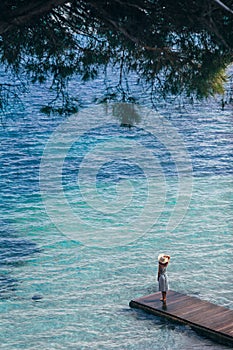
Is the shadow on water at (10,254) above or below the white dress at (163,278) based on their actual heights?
below

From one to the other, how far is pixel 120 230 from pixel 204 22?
12.2 meters

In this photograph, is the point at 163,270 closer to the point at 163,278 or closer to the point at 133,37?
the point at 163,278

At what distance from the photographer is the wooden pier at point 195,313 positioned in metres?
12.2

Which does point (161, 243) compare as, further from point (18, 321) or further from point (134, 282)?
point (18, 321)

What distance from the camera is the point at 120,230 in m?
21.0

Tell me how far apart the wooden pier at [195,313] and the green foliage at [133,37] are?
420 cm

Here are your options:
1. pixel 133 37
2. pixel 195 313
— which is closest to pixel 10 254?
pixel 195 313

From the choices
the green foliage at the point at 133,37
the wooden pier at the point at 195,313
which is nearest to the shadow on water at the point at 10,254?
the wooden pier at the point at 195,313

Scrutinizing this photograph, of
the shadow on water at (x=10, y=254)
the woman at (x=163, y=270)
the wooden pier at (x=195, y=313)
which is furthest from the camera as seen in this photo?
the shadow on water at (x=10, y=254)

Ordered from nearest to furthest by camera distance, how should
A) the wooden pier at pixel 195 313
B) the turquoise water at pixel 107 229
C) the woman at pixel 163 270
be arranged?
the wooden pier at pixel 195 313 → the woman at pixel 163 270 → the turquoise water at pixel 107 229

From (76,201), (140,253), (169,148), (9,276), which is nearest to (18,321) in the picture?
(9,276)

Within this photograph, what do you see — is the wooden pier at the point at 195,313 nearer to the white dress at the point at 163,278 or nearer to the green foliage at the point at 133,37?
the white dress at the point at 163,278

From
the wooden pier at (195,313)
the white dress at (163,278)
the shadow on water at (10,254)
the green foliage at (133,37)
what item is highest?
the green foliage at (133,37)

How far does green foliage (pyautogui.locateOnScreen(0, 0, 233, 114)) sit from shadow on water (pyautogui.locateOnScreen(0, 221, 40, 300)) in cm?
591
